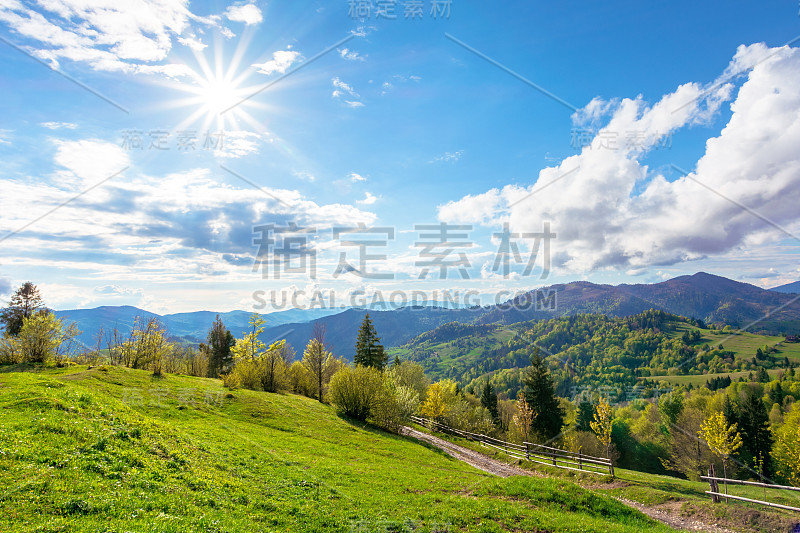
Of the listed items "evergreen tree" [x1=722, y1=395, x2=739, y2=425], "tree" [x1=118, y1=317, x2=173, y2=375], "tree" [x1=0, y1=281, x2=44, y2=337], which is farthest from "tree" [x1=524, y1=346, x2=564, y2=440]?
"tree" [x1=0, y1=281, x2=44, y2=337]

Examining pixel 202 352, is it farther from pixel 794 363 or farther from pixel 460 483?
pixel 794 363

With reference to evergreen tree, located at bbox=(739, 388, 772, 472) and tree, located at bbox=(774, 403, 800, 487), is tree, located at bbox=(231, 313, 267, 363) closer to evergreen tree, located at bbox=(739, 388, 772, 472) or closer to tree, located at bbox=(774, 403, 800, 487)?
tree, located at bbox=(774, 403, 800, 487)

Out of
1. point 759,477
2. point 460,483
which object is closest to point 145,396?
point 460,483

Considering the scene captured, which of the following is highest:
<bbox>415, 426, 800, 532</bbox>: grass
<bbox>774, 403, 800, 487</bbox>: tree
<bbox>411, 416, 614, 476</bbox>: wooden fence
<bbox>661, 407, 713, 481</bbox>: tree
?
<bbox>415, 426, 800, 532</bbox>: grass

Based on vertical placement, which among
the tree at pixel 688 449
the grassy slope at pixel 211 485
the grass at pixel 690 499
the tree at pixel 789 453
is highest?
the grassy slope at pixel 211 485

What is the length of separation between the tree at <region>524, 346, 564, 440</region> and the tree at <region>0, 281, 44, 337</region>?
218 feet

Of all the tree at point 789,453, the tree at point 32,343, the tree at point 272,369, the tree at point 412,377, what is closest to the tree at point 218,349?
the tree at point 272,369

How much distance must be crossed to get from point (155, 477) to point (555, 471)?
27.6m

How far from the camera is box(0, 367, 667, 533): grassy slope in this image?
28.9 ft

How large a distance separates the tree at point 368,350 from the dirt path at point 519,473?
14.6 m

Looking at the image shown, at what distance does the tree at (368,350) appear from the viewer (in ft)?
176

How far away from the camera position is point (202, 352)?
68.9 metres

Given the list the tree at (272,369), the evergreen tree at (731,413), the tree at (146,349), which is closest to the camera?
the tree at (146,349)

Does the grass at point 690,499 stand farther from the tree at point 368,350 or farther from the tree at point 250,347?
the tree at point 250,347
